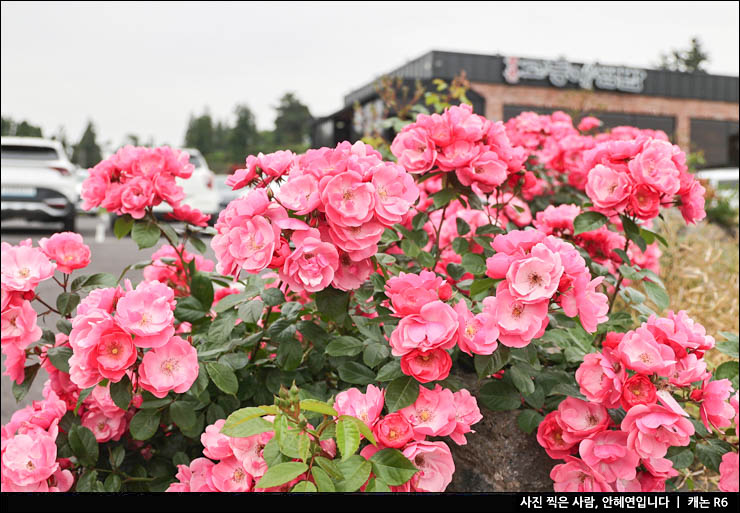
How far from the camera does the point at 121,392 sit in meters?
1.34

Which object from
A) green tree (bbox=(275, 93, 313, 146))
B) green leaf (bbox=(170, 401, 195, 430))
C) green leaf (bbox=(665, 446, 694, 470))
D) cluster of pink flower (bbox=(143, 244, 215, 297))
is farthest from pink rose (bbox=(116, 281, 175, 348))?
green tree (bbox=(275, 93, 313, 146))

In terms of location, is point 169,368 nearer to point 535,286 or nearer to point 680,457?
point 535,286

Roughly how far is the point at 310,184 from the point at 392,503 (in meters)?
0.59

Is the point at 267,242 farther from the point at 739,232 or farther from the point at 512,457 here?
the point at 739,232

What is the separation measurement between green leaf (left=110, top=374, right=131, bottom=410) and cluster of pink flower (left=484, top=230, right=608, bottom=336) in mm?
767

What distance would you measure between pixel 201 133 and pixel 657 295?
126 feet

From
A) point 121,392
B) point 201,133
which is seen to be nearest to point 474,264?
point 121,392

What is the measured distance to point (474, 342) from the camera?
1205 millimetres

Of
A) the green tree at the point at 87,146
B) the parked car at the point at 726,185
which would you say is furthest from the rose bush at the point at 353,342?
the parked car at the point at 726,185

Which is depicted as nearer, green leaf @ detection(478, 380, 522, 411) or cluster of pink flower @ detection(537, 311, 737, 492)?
cluster of pink flower @ detection(537, 311, 737, 492)

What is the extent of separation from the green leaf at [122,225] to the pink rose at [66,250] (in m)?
0.13

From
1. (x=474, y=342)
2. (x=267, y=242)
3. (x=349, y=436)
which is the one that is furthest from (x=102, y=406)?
(x=474, y=342)

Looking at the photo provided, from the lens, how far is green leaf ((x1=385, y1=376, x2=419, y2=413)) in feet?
4.01

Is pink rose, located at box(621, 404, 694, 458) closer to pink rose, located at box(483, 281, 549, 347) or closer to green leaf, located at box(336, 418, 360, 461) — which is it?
pink rose, located at box(483, 281, 549, 347)
